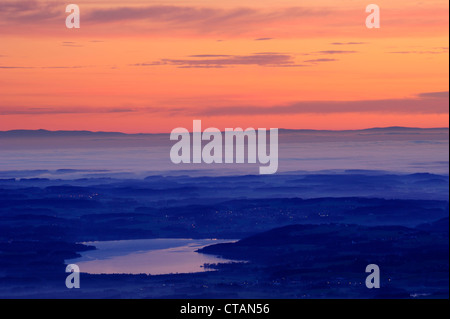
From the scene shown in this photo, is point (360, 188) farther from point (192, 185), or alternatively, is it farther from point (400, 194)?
point (192, 185)

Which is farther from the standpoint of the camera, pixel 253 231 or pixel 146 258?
pixel 253 231

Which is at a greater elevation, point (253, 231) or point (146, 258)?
point (253, 231)

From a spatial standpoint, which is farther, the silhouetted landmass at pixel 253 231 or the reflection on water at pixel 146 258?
the reflection on water at pixel 146 258

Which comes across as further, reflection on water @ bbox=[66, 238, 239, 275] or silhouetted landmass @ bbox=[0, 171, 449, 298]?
reflection on water @ bbox=[66, 238, 239, 275]
